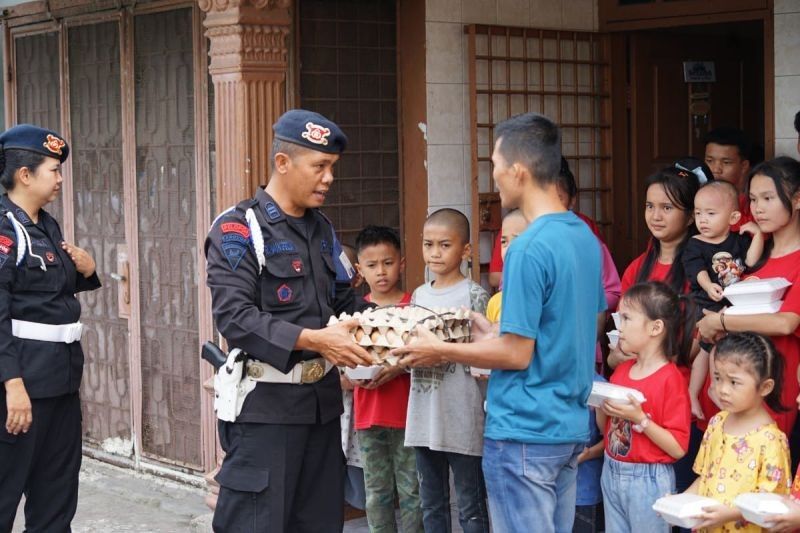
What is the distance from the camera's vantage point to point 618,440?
204 inches

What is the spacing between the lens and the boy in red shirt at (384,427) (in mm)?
5934

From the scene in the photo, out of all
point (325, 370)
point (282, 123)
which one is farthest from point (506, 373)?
point (282, 123)

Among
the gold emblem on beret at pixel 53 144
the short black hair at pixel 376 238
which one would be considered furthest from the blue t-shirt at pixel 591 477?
the gold emblem on beret at pixel 53 144

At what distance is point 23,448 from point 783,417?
10.6ft

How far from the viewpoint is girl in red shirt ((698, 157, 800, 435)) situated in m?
5.04

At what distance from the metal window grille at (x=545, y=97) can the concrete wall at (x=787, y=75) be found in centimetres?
135

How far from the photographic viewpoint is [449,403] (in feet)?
18.6

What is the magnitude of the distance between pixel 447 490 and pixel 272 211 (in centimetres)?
176

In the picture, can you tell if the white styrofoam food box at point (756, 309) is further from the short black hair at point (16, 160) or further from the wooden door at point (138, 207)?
the wooden door at point (138, 207)

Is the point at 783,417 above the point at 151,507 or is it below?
above

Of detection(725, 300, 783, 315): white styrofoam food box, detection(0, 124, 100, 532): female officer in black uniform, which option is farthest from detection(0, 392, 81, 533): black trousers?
detection(725, 300, 783, 315): white styrofoam food box

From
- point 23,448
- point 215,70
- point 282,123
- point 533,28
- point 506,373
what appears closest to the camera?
point 506,373

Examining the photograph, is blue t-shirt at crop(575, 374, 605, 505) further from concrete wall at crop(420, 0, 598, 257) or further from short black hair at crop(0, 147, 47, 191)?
short black hair at crop(0, 147, 47, 191)

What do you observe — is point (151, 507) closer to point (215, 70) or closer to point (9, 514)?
point (9, 514)
